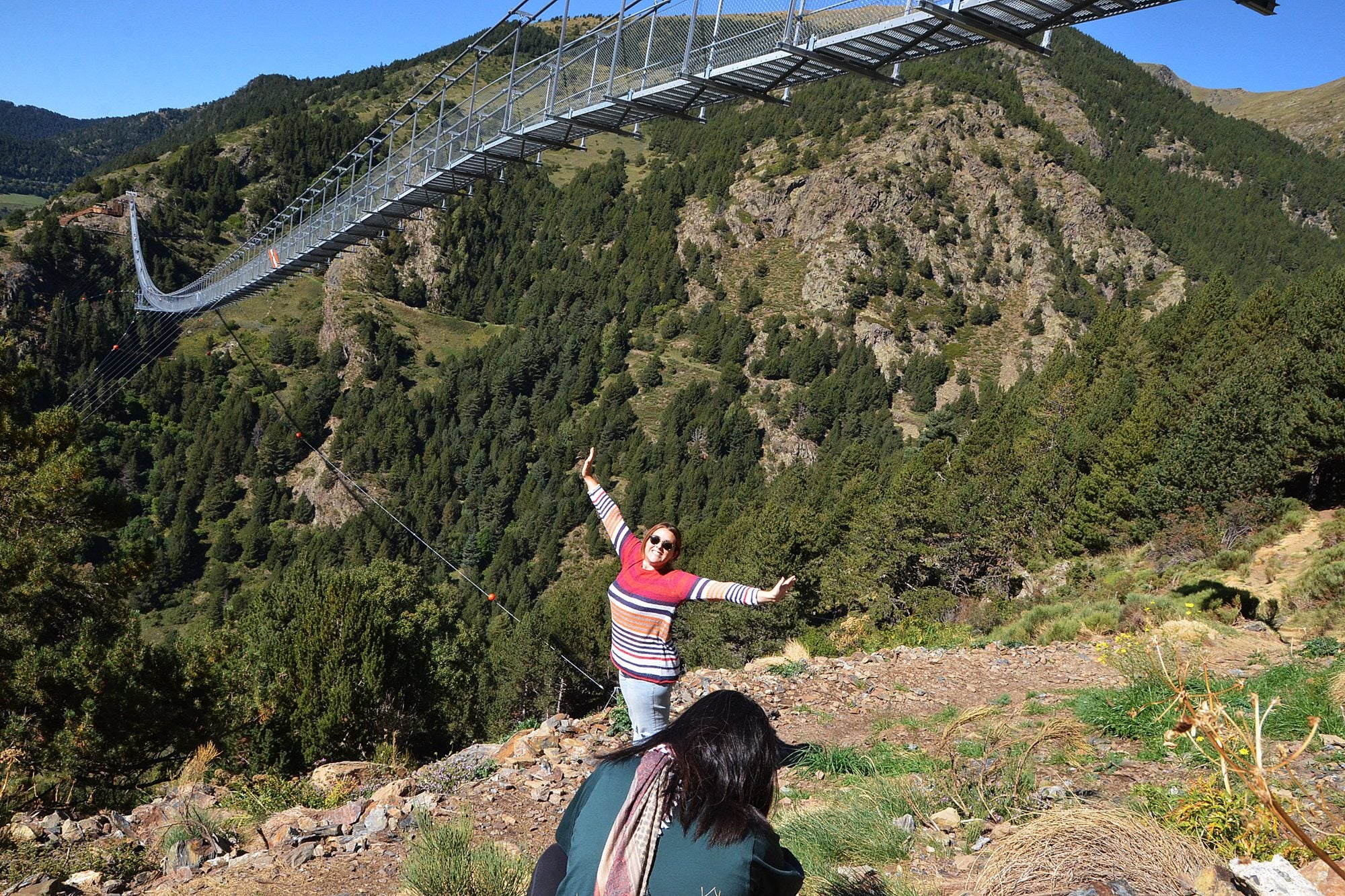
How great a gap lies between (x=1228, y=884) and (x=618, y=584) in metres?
2.62

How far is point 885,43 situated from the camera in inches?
271

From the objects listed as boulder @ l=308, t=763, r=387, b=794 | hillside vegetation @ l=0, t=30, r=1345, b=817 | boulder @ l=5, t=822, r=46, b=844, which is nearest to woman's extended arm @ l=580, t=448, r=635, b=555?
boulder @ l=308, t=763, r=387, b=794

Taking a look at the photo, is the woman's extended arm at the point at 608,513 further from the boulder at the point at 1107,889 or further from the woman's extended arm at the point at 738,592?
the boulder at the point at 1107,889

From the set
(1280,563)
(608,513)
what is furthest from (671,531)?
(1280,563)

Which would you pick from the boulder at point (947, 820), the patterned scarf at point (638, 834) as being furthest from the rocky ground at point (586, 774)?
the patterned scarf at point (638, 834)

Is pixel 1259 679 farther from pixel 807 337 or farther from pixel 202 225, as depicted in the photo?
pixel 202 225

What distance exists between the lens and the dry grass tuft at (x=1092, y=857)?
2.47 meters

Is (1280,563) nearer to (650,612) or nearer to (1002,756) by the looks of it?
(1002,756)

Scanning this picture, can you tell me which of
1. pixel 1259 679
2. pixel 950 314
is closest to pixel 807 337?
pixel 950 314

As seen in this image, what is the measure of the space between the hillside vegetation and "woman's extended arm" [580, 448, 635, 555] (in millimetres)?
7593

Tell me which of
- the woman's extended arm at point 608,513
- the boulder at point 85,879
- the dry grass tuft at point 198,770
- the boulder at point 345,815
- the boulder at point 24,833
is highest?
the woman's extended arm at point 608,513

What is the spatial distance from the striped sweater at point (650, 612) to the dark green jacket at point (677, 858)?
204 centimetres

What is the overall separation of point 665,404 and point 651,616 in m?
93.7

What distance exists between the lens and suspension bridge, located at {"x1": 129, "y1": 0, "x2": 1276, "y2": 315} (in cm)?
620
